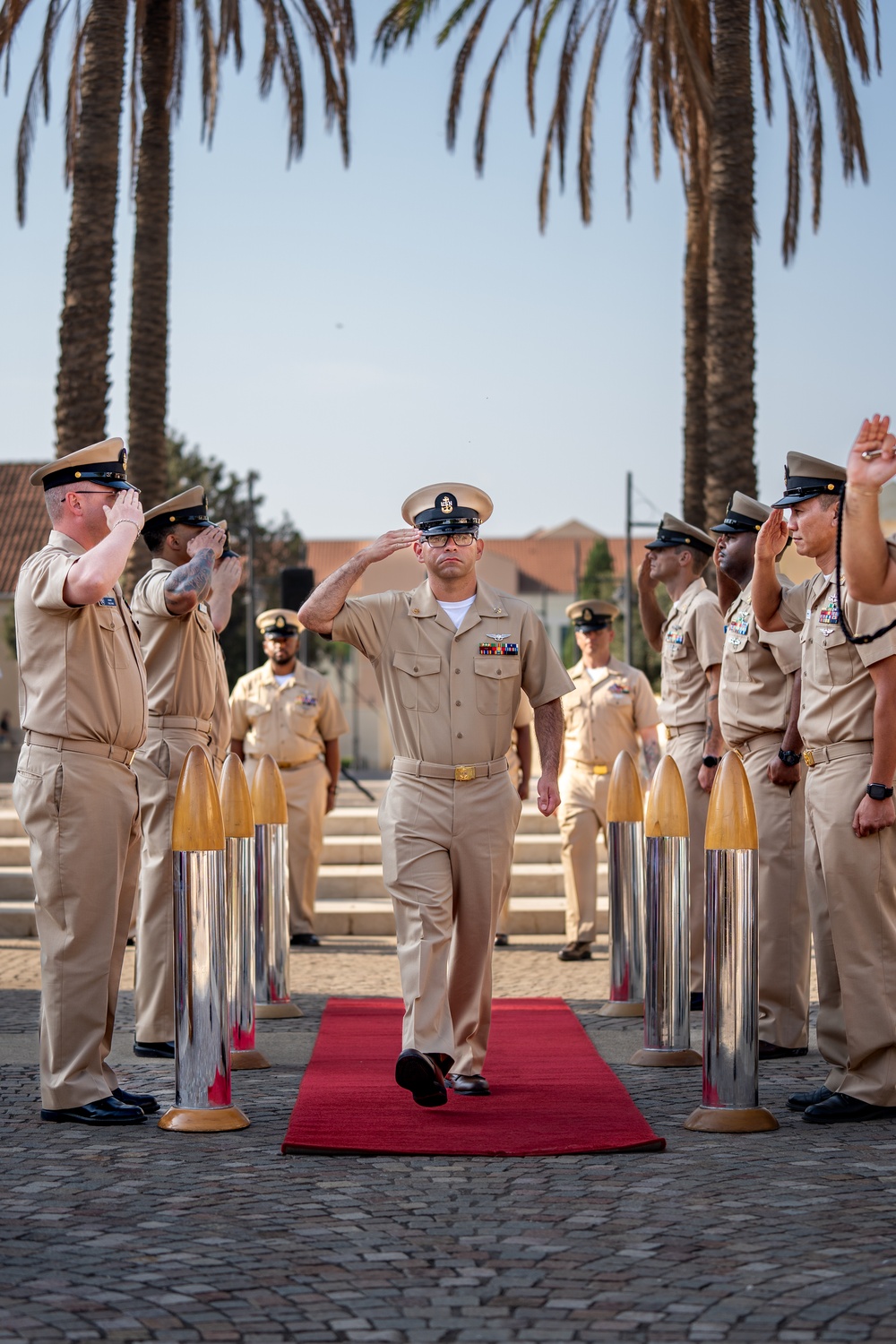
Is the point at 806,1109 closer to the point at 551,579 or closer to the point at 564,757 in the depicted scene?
the point at 564,757

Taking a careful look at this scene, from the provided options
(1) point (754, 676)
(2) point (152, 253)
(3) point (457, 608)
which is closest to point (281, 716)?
(1) point (754, 676)

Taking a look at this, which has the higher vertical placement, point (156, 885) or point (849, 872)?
point (849, 872)

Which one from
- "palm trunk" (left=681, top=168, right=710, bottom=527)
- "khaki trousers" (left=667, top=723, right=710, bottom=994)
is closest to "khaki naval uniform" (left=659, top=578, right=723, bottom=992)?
"khaki trousers" (left=667, top=723, right=710, bottom=994)

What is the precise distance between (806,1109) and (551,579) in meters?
64.4

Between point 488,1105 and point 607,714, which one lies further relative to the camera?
point 607,714

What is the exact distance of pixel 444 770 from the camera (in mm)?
6547

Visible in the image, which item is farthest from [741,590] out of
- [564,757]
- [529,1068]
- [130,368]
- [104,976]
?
[130,368]

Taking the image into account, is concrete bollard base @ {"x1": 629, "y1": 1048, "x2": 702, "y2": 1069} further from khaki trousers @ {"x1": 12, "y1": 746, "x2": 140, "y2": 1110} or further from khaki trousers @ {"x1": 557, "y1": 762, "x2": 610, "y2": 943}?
khaki trousers @ {"x1": 557, "y1": 762, "x2": 610, "y2": 943}

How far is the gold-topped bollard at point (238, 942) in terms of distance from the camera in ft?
24.5

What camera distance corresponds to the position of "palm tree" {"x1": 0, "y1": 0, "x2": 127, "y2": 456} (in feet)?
52.0

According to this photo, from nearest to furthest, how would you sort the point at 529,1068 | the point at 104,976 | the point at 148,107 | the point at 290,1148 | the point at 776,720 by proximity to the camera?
the point at 290,1148 < the point at 104,976 < the point at 529,1068 < the point at 776,720 < the point at 148,107

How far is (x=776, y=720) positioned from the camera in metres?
7.70

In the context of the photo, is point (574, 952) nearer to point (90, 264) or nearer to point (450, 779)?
point (450, 779)

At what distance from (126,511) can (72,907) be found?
1523 millimetres
